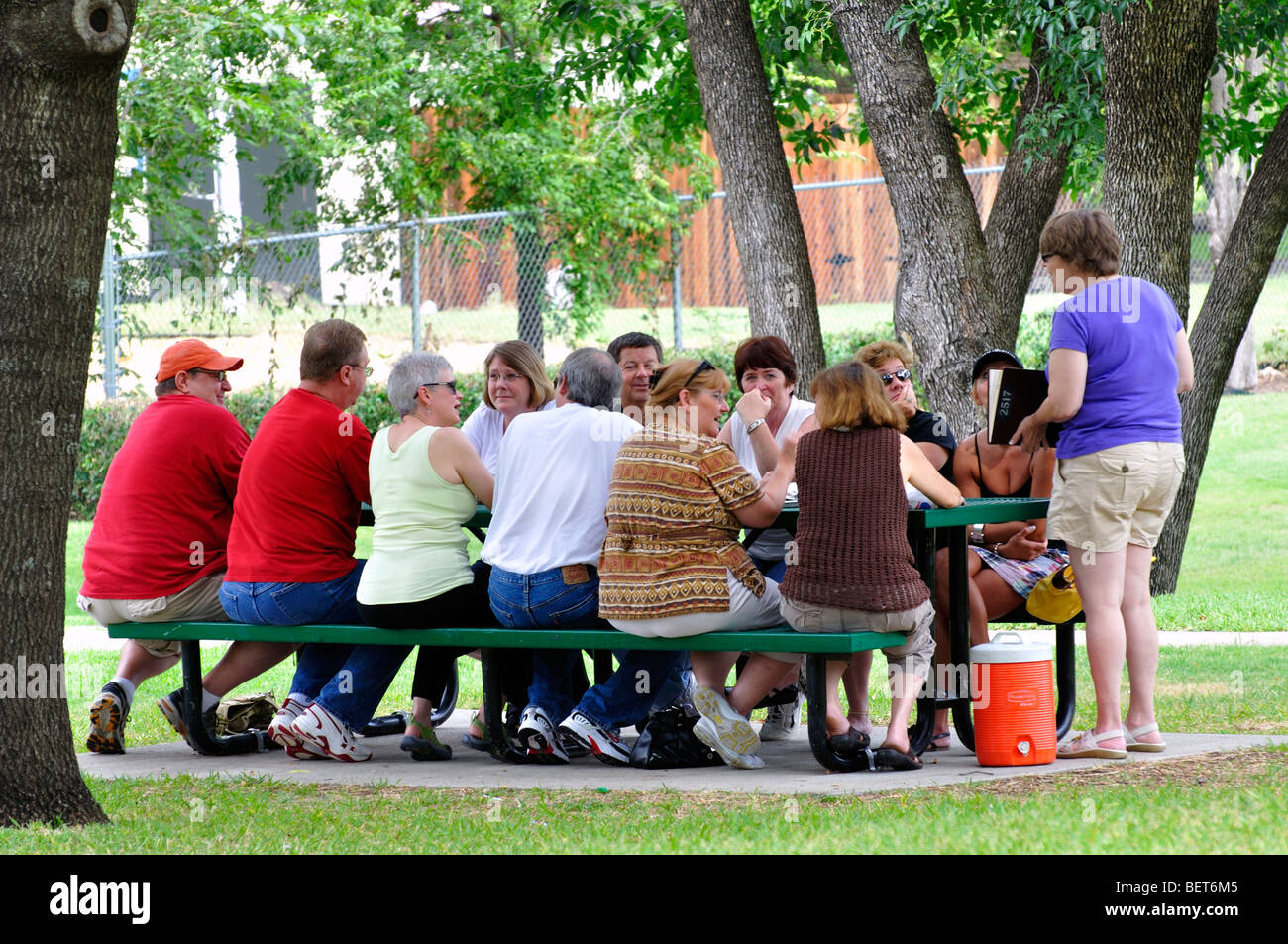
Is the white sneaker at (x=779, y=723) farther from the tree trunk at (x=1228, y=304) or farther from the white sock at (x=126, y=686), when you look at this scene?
the tree trunk at (x=1228, y=304)

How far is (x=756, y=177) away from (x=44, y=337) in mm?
4843

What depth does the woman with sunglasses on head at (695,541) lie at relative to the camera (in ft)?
18.7

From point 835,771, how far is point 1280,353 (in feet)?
62.6

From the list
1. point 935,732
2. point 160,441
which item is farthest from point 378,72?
point 935,732

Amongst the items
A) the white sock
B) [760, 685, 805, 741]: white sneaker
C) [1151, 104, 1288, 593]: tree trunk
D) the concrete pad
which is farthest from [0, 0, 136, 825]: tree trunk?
[1151, 104, 1288, 593]: tree trunk

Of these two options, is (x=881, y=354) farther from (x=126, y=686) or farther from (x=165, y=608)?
(x=126, y=686)

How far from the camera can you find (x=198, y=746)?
266 inches

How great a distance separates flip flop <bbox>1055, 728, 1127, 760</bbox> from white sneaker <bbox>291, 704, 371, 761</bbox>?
2.77 m

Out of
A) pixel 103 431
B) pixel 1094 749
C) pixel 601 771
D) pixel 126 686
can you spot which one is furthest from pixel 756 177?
pixel 103 431

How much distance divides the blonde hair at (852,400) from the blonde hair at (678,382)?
424mm

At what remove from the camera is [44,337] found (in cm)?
499

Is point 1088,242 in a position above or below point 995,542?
above

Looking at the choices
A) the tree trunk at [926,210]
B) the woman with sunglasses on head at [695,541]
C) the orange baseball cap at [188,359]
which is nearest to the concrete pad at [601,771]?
the woman with sunglasses on head at [695,541]

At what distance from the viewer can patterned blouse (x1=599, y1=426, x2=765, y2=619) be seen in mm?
5703
